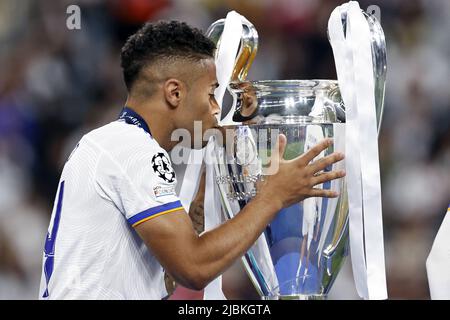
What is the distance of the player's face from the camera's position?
187 centimetres

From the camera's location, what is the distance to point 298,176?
1.67 meters

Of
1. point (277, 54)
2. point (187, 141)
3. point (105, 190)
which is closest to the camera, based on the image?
point (105, 190)

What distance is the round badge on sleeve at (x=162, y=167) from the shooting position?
1.75m

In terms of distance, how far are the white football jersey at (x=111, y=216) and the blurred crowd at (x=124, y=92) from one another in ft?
6.53

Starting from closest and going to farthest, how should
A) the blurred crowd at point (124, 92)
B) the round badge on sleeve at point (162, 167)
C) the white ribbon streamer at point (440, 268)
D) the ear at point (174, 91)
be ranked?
1. the white ribbon streamer at point (440, 268)
2. the round badge on sleeve at point (162, 167)
3. the ear at point (174, 91)
4. the blurred crowd at point (124, 92)

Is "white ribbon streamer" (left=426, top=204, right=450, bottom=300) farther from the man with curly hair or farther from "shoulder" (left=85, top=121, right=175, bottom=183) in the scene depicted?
"shoulder" (left=85, top=121, right=175, bottom=183)

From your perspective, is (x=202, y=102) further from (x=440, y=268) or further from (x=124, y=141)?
(x=440, y=268)

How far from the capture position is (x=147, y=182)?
1729mm

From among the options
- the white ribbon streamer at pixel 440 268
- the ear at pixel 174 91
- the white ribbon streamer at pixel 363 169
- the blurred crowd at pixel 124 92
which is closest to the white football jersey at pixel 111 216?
the ear at pixel 174 91

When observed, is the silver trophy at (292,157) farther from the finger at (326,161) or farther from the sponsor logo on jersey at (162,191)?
the sponsor logo on jersey at (162,191)

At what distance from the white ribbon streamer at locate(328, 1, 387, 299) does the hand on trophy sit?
4 cm
